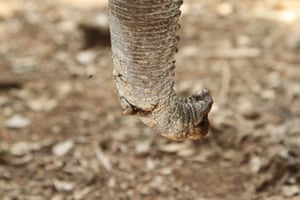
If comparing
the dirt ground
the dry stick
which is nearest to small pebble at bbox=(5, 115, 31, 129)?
the dirt ground

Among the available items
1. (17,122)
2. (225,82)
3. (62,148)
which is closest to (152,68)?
(62,148)

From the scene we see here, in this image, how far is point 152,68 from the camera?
1.07 m

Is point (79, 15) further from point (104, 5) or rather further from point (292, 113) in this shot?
point (292, 113)

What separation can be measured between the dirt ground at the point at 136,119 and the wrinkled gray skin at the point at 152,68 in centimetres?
63

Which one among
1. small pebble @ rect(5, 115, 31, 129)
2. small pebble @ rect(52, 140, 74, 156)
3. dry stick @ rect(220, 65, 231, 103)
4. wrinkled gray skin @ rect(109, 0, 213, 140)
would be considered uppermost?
wrinkled gray skin @ rect(109, 0, 213, 140)

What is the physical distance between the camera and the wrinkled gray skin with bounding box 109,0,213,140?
102 centimetres

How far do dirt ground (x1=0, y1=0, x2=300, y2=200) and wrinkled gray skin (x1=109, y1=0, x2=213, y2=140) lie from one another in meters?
0.63

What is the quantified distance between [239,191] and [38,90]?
92 centimetres

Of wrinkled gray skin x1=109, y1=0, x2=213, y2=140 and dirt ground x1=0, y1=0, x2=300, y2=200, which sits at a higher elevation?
wrinkled gray skin x1=109, y1=0, x2=213, y2=140

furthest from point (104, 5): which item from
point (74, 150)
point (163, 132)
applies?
point (163, 132)

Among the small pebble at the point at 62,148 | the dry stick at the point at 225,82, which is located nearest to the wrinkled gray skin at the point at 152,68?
the small pebble at the point at 62,148

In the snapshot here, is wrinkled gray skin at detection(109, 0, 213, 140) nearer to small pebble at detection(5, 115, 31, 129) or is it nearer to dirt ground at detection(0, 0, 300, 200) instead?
dirt ground at detection(0, 0, 300, 200)

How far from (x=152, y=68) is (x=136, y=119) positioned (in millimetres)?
1100

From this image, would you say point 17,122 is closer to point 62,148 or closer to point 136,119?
point 62,148
